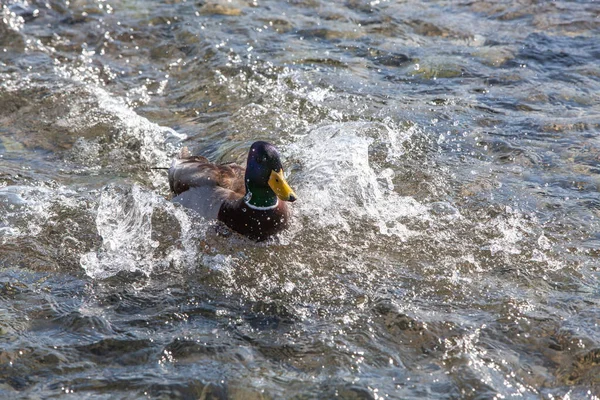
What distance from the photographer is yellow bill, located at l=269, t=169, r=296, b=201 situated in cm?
485

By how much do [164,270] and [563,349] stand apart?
2.34 metres

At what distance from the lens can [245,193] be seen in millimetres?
5234

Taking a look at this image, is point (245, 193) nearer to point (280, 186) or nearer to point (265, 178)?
point (265, 178)

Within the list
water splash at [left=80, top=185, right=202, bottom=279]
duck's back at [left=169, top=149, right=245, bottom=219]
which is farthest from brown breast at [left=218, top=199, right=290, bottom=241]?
water splash at [left=80, top=185, right=202, bottom=279]

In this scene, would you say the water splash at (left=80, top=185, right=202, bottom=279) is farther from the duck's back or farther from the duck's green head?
the duck's green head

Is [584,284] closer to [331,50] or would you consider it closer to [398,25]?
[331,50]

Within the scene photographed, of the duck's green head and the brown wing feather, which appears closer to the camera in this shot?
the duck's green head

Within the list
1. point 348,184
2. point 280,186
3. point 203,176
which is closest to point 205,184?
point 203,176

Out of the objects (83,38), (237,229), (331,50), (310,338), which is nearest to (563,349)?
(310,338)

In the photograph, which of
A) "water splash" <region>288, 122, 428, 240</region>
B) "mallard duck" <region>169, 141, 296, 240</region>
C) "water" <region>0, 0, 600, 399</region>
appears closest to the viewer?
"water" <region>0, 0, 600, 399</region>

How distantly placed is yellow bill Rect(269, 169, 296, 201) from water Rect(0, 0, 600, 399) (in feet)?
1.15

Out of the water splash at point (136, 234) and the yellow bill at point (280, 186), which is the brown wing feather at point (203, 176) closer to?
the water splash at point (136, 234)

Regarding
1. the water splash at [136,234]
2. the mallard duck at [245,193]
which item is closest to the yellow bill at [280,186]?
the mallard duck at [245,193]

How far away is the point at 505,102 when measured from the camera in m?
6.86
